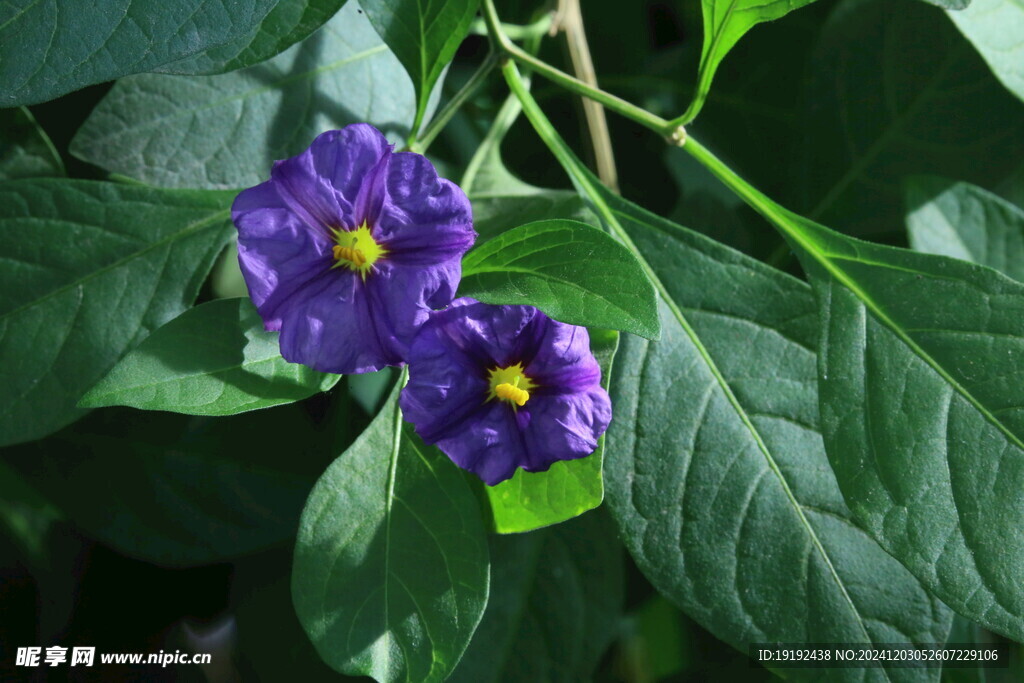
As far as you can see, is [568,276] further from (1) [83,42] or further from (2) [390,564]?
(1) [83,42]

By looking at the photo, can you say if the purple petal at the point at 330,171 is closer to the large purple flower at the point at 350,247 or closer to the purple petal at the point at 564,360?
the large purple flower at the point at 350,247

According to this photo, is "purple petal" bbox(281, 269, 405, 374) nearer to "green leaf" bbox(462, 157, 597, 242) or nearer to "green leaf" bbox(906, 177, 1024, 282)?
"green leaf" bbox(462, 157, 597, 242)

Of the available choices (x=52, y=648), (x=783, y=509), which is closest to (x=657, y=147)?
(x=783, y=509)

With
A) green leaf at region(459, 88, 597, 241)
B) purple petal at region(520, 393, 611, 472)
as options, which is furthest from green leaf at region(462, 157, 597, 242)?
purple petal at region(520, 393, 611, 472)

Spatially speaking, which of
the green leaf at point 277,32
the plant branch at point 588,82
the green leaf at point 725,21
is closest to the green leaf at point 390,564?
the green leaf at point 277,32

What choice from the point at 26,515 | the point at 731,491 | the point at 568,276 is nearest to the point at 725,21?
the point at 568,276

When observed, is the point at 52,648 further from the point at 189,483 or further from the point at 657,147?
the point at 657,147
